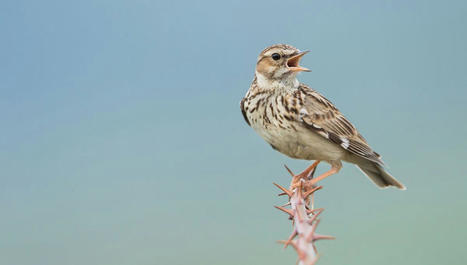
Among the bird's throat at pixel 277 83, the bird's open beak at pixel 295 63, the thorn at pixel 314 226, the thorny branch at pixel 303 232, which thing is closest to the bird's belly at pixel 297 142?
the bird's throat at pixel 277 83

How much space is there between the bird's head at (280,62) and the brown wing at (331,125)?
362mm

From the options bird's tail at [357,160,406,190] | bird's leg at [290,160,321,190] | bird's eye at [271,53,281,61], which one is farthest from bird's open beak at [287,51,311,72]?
bird's tail at [357,160,406,190]

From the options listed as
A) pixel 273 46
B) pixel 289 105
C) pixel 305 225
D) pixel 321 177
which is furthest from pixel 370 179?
pixel 305 225

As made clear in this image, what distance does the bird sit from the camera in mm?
4848

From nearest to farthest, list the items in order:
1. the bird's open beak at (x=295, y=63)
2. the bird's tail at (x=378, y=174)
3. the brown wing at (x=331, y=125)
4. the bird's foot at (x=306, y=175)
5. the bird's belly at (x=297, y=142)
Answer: the bird's foot at (x=306, y=175) < the bird's open beak at (x=295, y=63) < the bird's belly at (x=297, y=142) < the brown wing at (x=331, y=125) < the bird's tail at (x=378, y=174)

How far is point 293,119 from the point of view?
491cm

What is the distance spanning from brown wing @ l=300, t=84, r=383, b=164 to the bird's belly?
0.09m

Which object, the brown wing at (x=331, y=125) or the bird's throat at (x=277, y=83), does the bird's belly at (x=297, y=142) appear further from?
the bird's throat at (x=277, y=83)

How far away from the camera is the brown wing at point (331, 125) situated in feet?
16.4

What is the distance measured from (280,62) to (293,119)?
549 millimetres

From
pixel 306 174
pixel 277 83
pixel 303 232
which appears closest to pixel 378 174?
pixel 306 174

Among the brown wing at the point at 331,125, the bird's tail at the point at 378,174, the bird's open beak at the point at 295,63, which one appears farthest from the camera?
the bird's tail at the point at 378,174

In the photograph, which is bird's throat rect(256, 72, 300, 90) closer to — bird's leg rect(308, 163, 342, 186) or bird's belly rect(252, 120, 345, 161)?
bird's belly rect(252, 120, 345, 161)

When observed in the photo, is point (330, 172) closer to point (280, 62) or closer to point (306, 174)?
point (306, 174)
